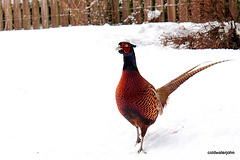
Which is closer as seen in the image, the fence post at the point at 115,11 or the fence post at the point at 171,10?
the fence post at the point at 171,10

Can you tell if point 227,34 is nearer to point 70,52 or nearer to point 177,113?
point 70,52

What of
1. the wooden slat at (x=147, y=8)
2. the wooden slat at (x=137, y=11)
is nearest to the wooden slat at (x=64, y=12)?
the wooden slat at (x=137, y=11)

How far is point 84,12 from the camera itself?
9219 mm

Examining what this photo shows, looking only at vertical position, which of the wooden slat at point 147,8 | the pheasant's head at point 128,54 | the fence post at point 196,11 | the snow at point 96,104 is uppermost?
the wooden slat at point 147,8

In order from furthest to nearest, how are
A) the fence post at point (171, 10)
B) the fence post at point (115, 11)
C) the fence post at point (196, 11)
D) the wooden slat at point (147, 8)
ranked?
the fence post at point (115, 11) → the wooden slat at point (147, 8) → the fence post at point (171, 10) → the fence post at point (196, 11)

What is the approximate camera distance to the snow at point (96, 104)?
3248mm

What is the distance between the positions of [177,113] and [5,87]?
2.62 metres

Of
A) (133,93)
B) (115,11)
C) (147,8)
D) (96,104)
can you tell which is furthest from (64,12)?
(133,93)

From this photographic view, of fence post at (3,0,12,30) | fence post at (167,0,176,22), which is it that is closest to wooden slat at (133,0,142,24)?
fence post at (167,0,176,22)

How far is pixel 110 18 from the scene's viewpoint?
9.50m

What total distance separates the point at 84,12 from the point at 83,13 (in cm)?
4

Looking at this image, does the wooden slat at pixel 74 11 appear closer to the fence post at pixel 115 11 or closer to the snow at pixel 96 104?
the fence post at pixel 115 11

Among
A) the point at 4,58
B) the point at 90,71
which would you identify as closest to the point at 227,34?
the point at 90,71

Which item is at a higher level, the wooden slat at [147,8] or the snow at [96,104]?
the wooden slat at [147,8]
